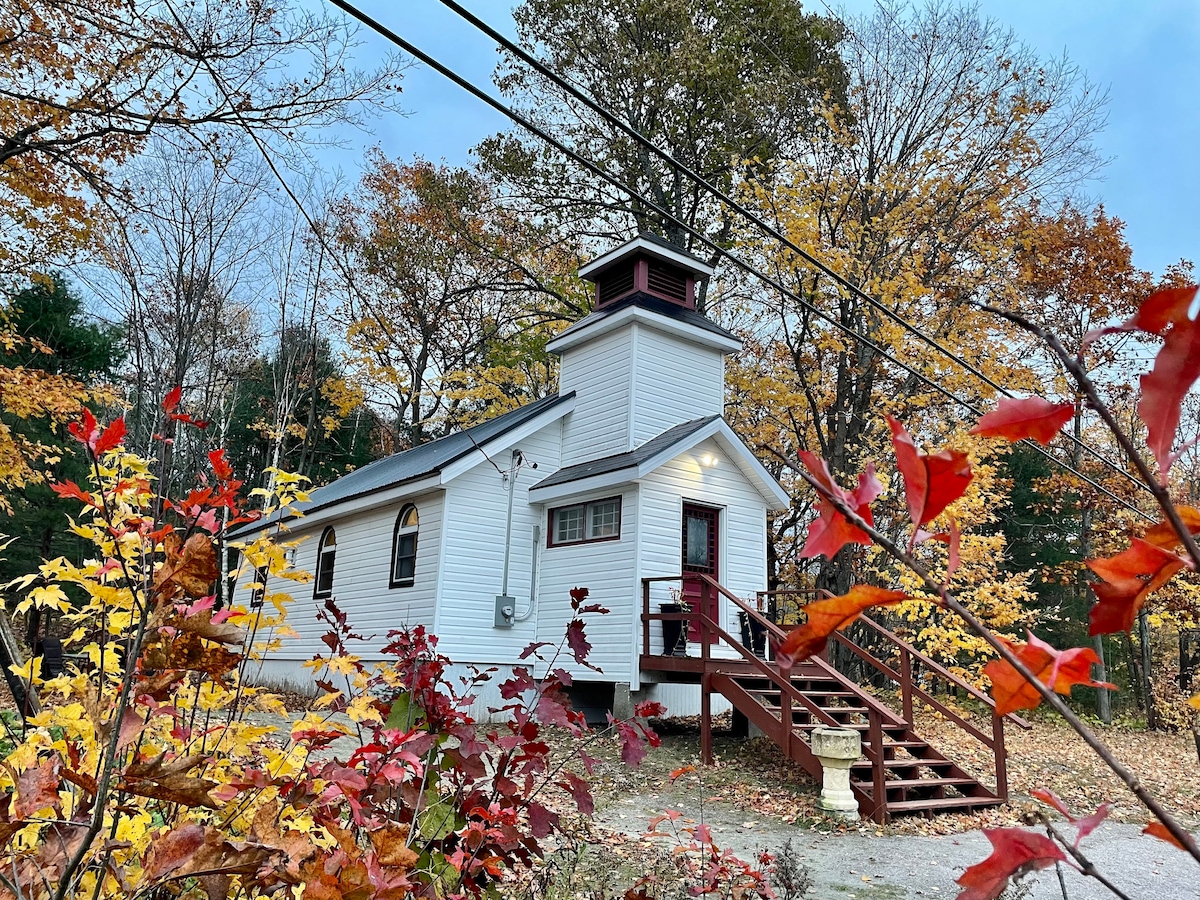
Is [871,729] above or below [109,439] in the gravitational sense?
below

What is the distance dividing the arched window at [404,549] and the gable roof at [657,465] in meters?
2.19

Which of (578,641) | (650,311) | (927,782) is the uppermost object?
(650,311)

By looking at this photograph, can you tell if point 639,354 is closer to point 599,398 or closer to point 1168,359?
point 599,398

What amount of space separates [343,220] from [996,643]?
24.5m

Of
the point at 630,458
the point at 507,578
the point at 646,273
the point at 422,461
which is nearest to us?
the point at 630,458

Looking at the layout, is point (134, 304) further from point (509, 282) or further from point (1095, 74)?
point (1095, 74)

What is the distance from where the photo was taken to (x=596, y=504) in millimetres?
13047

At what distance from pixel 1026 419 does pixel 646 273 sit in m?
14.3

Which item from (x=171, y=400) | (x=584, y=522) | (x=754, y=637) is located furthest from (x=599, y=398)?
(x=171, y=400)

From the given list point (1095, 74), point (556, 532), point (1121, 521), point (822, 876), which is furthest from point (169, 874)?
point (1121, 521)

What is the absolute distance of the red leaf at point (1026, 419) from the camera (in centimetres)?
65

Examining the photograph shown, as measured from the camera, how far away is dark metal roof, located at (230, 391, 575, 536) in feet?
44.1

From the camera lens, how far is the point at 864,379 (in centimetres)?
1706

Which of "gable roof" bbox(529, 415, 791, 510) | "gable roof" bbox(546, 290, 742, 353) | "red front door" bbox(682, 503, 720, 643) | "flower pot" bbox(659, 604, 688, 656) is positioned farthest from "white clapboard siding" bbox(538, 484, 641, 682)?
"gable roof" bbox(546, 290, 742, 353)
